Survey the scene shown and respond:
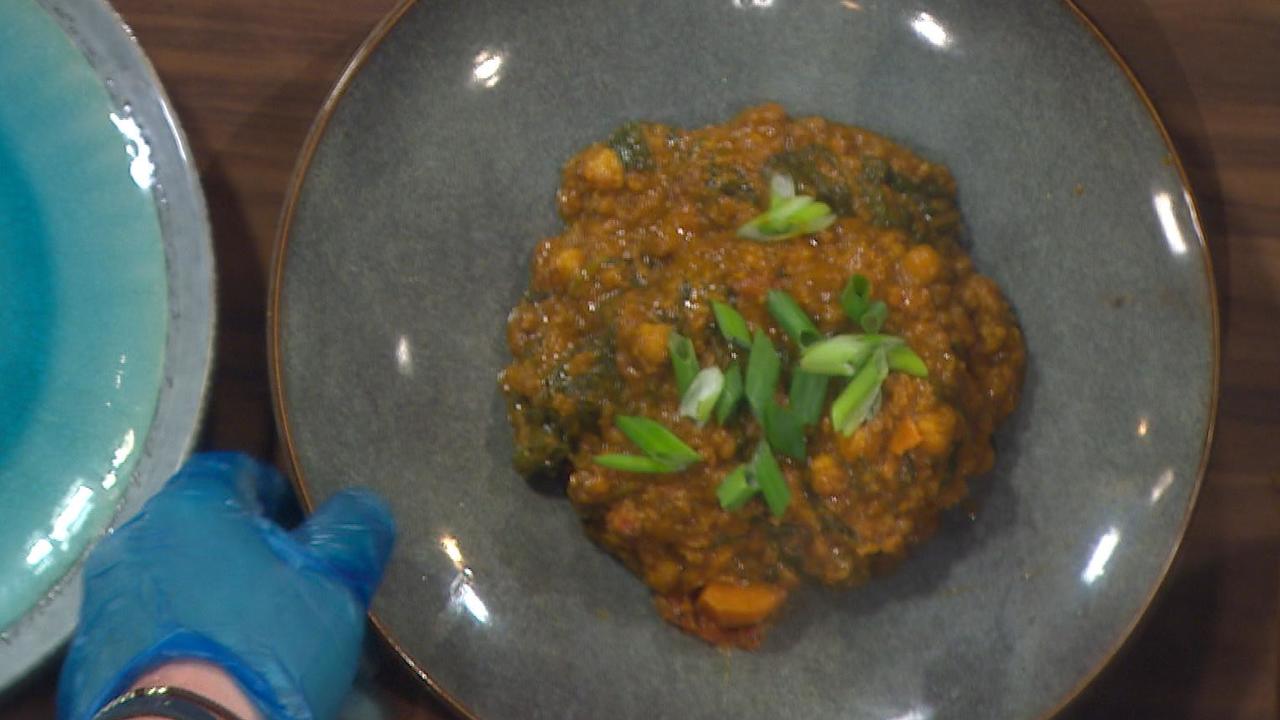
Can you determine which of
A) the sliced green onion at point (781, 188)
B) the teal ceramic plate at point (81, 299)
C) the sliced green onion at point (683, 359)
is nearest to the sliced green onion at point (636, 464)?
the sliced green onion at point (683, 359)

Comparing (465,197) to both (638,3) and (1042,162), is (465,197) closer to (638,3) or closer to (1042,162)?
(638,3)

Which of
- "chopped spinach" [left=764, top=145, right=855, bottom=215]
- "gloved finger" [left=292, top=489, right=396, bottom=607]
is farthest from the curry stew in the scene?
"gloved finger" [left=292, top=489, right=396, bottom=607]

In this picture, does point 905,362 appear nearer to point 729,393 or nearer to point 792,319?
point 792,319

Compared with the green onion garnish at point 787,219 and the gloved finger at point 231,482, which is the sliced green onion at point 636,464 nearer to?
the green onion garnish at point 787,219

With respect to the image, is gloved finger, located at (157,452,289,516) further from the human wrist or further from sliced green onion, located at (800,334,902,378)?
sliced green onion, located at (800,334,902,378)

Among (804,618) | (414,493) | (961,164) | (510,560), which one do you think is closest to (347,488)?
(414,493)
